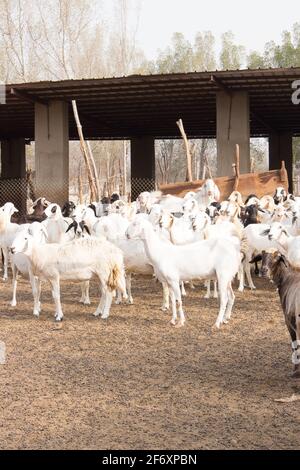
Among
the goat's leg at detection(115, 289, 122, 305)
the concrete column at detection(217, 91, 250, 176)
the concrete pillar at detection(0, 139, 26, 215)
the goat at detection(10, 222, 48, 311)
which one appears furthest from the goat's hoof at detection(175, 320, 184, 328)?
the concrete pillar at detection(0, 139, 26, 215)

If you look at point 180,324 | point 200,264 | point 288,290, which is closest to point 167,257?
point 200,264

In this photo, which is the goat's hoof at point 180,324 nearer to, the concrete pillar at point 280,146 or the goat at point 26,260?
the goat at point 26,260

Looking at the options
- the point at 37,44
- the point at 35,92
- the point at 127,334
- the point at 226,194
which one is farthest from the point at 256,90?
the point at 37,44

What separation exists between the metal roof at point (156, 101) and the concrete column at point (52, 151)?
0.45m

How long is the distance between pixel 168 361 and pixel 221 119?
519 inches

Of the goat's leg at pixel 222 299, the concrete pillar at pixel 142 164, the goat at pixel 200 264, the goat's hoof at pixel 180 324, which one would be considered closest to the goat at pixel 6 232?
the goat at pixel 200 264

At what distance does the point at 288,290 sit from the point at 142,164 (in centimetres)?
2505

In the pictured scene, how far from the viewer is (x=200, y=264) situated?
8.63 m

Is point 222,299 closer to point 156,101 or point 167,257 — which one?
point 167,257

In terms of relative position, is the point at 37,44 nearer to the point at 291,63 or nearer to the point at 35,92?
the point at 291,63

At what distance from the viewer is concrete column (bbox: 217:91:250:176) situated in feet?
62.6

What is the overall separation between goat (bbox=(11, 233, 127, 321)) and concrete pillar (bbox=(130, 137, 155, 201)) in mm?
20437

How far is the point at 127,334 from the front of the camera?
8.30 meters

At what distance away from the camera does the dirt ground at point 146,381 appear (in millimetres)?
4992
